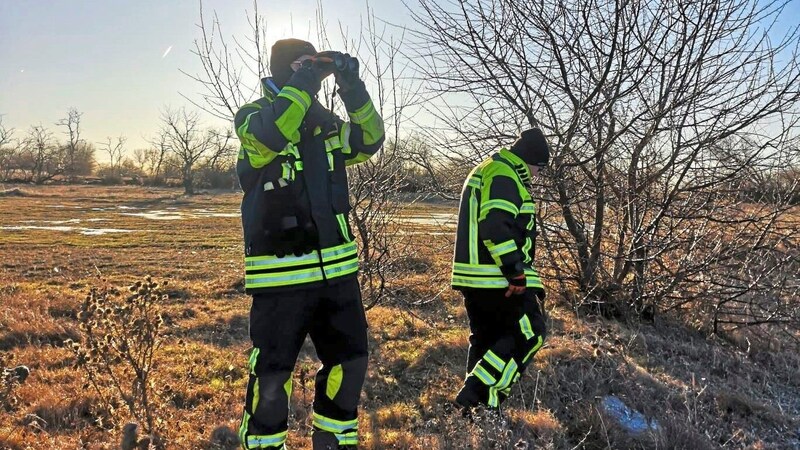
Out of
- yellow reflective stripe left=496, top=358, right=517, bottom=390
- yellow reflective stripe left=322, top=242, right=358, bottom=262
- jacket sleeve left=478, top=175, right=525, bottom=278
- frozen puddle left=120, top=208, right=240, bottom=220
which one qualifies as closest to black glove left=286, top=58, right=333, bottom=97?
yellow reflective stripe left=322, top=242, right=358, bottom=262

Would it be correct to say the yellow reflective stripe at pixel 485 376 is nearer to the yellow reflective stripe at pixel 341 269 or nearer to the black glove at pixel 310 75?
the yellow reflective stripe at pixel 341 269

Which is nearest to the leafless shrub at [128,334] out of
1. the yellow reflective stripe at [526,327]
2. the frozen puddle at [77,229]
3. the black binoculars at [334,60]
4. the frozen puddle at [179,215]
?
the black binoculars at [334,60]

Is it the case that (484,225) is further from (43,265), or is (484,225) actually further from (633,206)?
(43,265)

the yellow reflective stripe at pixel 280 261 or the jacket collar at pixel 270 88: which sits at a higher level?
the jacket collar at pixel 270 88

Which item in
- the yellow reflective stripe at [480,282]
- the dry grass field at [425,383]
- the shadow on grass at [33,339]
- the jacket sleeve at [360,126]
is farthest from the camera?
the shadow on grass at [33,339]

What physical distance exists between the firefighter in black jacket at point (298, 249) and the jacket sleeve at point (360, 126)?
11 millimetres

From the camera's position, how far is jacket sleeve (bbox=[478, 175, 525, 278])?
3.63 m

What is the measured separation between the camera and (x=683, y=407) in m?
4.18

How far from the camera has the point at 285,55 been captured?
2773 millimetres

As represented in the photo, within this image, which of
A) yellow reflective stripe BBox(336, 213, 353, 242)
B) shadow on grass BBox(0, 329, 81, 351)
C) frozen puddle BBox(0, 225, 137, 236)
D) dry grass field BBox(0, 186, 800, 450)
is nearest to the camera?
yellow reflective stripe BBox(336, 213, 353, 242)

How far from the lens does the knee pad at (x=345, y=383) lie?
8.96ft

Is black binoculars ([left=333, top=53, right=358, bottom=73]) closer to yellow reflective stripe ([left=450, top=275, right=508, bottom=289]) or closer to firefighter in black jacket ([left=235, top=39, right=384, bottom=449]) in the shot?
firefighter in black jacket ([left=235, top=39, right=384, bottom=449])

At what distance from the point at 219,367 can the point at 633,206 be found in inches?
174

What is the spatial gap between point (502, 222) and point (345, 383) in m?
1.49
